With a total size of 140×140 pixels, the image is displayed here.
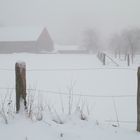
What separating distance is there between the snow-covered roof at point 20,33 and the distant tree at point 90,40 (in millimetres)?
20192

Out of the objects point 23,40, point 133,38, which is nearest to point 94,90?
point 133,38

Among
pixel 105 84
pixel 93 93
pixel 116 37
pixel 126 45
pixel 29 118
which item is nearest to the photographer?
pixel 29 118

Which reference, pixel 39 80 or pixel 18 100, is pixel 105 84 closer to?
pixel 39 80

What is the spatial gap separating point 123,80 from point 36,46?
45.0m

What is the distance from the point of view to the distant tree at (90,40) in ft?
238

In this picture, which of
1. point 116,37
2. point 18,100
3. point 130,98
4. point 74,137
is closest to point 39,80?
point 130,98

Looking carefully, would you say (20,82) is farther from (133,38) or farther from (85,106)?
(133,38)

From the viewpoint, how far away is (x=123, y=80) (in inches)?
376

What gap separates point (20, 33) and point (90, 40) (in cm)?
2511

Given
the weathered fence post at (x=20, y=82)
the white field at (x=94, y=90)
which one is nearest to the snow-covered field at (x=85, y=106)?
the white field at (x=94, y=90)

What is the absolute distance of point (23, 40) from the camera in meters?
53.0

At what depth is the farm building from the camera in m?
53.0

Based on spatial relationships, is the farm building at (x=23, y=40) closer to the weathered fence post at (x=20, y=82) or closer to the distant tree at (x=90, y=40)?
the distant tree at (x=90, y=40)

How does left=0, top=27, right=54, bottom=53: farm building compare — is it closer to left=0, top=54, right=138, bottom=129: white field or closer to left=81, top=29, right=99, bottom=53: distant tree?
left=81, top=29, right=99, bottom=53: distant tree
